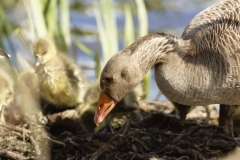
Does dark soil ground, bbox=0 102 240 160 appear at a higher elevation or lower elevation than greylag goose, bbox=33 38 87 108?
lower

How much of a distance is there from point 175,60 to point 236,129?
1.35m

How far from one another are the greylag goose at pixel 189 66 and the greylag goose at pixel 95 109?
535 millimetres

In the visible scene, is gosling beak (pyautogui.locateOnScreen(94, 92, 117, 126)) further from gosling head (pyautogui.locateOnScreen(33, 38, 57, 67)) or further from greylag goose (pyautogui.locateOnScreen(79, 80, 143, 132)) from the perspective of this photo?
gosling head (pyautogui.locateOnScreen(33, 38, 57, 67))

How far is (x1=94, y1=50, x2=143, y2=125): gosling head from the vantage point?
397cm

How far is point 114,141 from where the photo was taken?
4641 mm

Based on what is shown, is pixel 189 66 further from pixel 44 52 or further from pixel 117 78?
pixel 44 52

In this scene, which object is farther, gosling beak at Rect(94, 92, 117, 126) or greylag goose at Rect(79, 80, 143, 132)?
greylag goose at Rect(79, 80, 143, 132)

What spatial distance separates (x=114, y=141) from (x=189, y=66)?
880 millimetres

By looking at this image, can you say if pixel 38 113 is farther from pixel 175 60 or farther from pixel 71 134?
pixel 175 60

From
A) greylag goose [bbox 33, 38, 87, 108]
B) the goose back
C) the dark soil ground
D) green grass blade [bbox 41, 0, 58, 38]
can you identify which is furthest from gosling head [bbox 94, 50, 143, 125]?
green grass blade [bbox 41, 0, 58, 38]

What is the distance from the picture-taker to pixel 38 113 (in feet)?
16.6

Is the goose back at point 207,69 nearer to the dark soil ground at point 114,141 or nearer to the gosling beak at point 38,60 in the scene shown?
the dark soil ground at point 114,141

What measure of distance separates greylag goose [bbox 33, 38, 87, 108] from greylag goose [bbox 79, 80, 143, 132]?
31 cm

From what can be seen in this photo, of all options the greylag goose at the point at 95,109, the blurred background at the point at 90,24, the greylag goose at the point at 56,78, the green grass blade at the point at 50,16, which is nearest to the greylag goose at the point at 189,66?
the greylag goose at the point at 95,109
